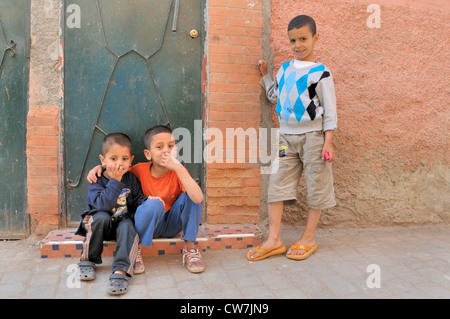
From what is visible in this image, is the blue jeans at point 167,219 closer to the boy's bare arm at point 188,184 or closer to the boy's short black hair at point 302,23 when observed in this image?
the boy's bare arm at point 188,184

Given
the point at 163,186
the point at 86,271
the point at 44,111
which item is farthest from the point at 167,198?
the point at 44,111

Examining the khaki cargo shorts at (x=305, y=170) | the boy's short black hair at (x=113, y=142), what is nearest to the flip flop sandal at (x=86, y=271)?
the boy's short black hair at (x=113, y=142)

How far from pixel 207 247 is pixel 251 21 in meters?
1.86

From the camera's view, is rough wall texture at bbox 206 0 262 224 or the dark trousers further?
rough wall texture at bbox 206 0 262 224

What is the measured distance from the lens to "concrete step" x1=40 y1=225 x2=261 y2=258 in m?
2.76

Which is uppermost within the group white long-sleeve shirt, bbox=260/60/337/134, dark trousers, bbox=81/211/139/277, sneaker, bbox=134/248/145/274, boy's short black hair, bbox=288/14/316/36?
boy's short black hair, bbox=288/14/316/36

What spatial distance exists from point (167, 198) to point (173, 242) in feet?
1.14

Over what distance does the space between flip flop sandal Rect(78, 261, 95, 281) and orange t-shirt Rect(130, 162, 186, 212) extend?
2.00 feet

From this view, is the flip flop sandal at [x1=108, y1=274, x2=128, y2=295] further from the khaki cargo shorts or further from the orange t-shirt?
the khaki cargo shorts

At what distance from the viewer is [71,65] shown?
9.93 feet

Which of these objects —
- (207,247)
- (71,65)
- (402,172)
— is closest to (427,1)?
(402,172)

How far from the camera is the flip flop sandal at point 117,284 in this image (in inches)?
86.7

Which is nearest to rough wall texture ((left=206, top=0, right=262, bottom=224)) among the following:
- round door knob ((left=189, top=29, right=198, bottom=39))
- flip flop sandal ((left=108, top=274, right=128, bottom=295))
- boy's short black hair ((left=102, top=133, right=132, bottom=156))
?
round door knob ((left=189, top=29, right=198, bottom=39))

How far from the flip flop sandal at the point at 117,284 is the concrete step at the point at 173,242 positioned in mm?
515
